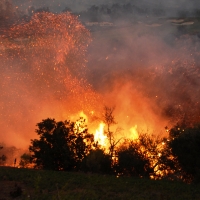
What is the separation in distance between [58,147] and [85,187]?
9039 millimetres

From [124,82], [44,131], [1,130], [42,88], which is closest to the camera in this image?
[44,131]

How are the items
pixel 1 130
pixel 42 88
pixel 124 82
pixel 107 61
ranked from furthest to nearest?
pixel 107 61 → pixel 124 82 → pixel 42 88 → pixel 1 130

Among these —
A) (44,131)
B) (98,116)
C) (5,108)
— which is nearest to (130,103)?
(98,116)

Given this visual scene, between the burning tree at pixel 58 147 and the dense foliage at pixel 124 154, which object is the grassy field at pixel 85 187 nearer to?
the dense foliage at pixel 124 154

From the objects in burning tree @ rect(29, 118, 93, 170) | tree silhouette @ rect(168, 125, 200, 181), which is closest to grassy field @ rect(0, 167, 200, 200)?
tree silhouette @ rect(168, 125, 200, 181)

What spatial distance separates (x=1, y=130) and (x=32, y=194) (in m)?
38.7

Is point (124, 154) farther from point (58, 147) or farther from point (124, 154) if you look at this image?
point (58, 147)

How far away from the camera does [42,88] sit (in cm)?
5947

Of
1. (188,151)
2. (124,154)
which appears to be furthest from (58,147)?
(188,151)

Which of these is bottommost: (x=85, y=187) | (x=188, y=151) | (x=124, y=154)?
(x=85, y=187)

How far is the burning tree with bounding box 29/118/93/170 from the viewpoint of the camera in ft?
94.0

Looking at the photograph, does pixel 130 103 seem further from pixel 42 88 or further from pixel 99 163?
pixel 99 163

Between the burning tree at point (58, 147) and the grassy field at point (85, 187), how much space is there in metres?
4.90

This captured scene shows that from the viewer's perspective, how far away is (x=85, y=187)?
20266 mm
